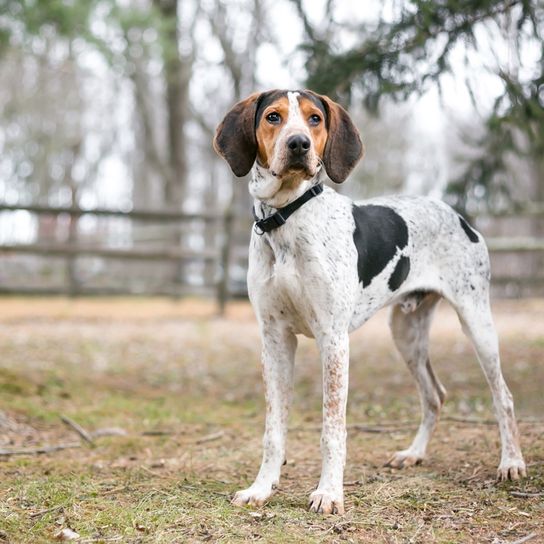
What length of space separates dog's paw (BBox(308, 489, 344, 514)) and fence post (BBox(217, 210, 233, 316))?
9.61 meters

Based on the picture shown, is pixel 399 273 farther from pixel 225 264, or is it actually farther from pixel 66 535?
pixel 225 264

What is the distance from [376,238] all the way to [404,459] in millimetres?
1306

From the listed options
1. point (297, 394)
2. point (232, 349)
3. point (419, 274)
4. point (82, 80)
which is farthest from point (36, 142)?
point (419, 274)

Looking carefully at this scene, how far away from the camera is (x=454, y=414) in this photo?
5504 millimetres

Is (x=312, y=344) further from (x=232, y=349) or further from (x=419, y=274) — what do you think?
(x=419, y=274)

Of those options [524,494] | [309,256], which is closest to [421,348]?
[524,494]

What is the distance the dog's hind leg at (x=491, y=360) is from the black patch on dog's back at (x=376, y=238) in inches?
19.1

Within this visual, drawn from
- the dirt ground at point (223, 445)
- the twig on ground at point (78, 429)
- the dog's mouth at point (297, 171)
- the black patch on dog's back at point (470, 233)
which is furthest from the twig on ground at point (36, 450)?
the black patch on dog's back at point (470, 233)

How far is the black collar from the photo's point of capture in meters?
3.47

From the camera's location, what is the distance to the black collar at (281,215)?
3.47 metres

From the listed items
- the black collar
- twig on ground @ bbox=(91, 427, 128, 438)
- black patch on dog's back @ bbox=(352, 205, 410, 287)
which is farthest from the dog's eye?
twig on ground @ bbox=(91, 427, 128, 438)

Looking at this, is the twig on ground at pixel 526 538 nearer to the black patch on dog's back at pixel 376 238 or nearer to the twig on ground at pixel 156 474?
the black patch on dog's back at pixel 376 238

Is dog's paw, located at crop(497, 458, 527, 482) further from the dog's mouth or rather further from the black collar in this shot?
the dog's mouth

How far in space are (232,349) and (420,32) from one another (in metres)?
4.76
